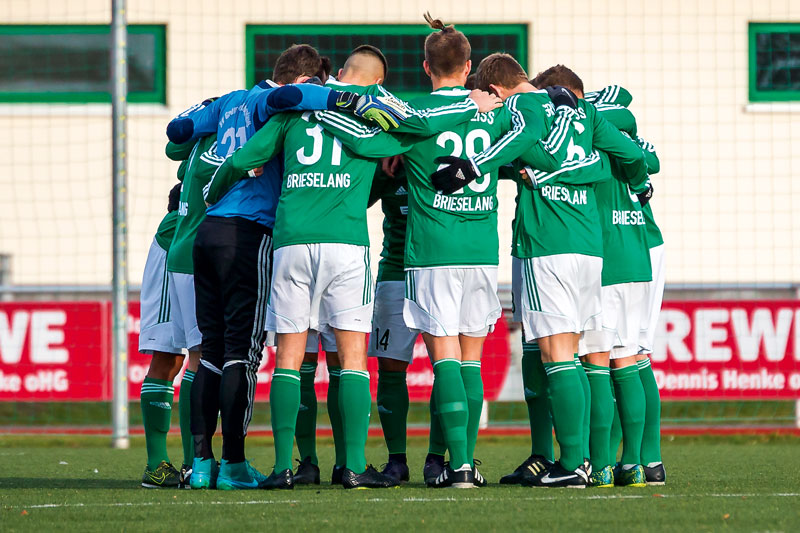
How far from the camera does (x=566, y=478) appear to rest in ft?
18.7

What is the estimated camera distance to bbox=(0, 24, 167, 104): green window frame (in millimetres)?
14359

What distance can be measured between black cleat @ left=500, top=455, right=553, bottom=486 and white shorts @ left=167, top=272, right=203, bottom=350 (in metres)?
1.70

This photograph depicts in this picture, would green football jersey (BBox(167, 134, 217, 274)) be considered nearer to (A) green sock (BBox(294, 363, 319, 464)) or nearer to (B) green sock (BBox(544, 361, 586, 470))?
(A) green sock (BBox(294, 363, 319, 464))

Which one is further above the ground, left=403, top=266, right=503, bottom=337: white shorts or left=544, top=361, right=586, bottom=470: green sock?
left=403, top=266, right=503, bottom=337: white shorts

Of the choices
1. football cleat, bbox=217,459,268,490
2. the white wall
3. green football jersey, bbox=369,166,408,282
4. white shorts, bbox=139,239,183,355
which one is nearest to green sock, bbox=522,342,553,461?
green football jersey, bbox=369,166,408,282

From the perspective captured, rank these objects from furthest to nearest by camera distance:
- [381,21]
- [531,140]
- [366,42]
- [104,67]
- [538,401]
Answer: [104,67], [381,21], [366,42], [538,401], [531,140]

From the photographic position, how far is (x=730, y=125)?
13977 mm

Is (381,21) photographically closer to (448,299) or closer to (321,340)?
(321,340)

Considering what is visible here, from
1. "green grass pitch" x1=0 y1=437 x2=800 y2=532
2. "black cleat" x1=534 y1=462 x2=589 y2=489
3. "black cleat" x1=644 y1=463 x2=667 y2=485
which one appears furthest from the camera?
"black cleat" x1=644 y1=463 x2=667 y2=485

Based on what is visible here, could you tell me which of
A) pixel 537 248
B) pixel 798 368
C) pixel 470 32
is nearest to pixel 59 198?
pixel 470 32

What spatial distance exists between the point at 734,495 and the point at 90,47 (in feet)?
36.0

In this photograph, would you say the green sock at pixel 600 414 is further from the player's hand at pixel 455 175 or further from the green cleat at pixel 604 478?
the player's hand at pixel 455 175

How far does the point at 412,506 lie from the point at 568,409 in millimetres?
1016

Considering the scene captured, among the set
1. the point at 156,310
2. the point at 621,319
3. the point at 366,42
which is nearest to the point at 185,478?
the point at 156,310
